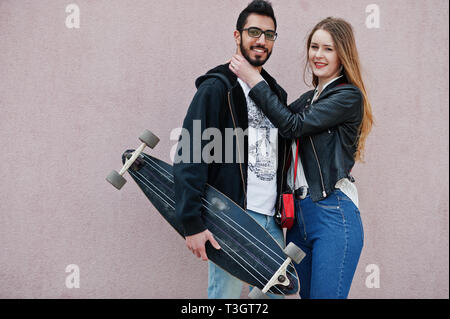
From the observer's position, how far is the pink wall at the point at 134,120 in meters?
2.33

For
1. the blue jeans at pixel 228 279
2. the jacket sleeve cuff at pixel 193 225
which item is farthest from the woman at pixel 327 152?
the jacket sleeve cuff at pixel 193 225

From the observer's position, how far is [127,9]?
2.32 metres

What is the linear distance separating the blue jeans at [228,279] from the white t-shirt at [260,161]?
0.03m

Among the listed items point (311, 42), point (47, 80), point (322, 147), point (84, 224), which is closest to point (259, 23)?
point (311, 42)

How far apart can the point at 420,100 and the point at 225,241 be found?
1.60 m

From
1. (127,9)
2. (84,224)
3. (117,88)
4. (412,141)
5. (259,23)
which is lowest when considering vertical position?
(84,224)

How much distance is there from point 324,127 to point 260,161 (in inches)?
12.7

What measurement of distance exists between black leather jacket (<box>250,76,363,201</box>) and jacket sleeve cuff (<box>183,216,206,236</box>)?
504 mm

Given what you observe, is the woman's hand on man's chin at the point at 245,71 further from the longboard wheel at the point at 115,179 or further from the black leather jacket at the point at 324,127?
the longboard wheel at the point at 115,179

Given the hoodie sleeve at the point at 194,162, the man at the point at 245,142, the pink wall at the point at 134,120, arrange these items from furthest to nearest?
the pink wall at the point at 134,120 < the man at the point at 245,142 < the hoodie sleeve at the point at 194,162

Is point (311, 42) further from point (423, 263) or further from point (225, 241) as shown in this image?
point (423, 263)

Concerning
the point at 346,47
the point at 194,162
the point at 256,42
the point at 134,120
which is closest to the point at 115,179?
the point at 194,162

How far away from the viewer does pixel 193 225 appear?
158 centimetres

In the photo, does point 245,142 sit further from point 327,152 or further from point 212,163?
point 327,152
